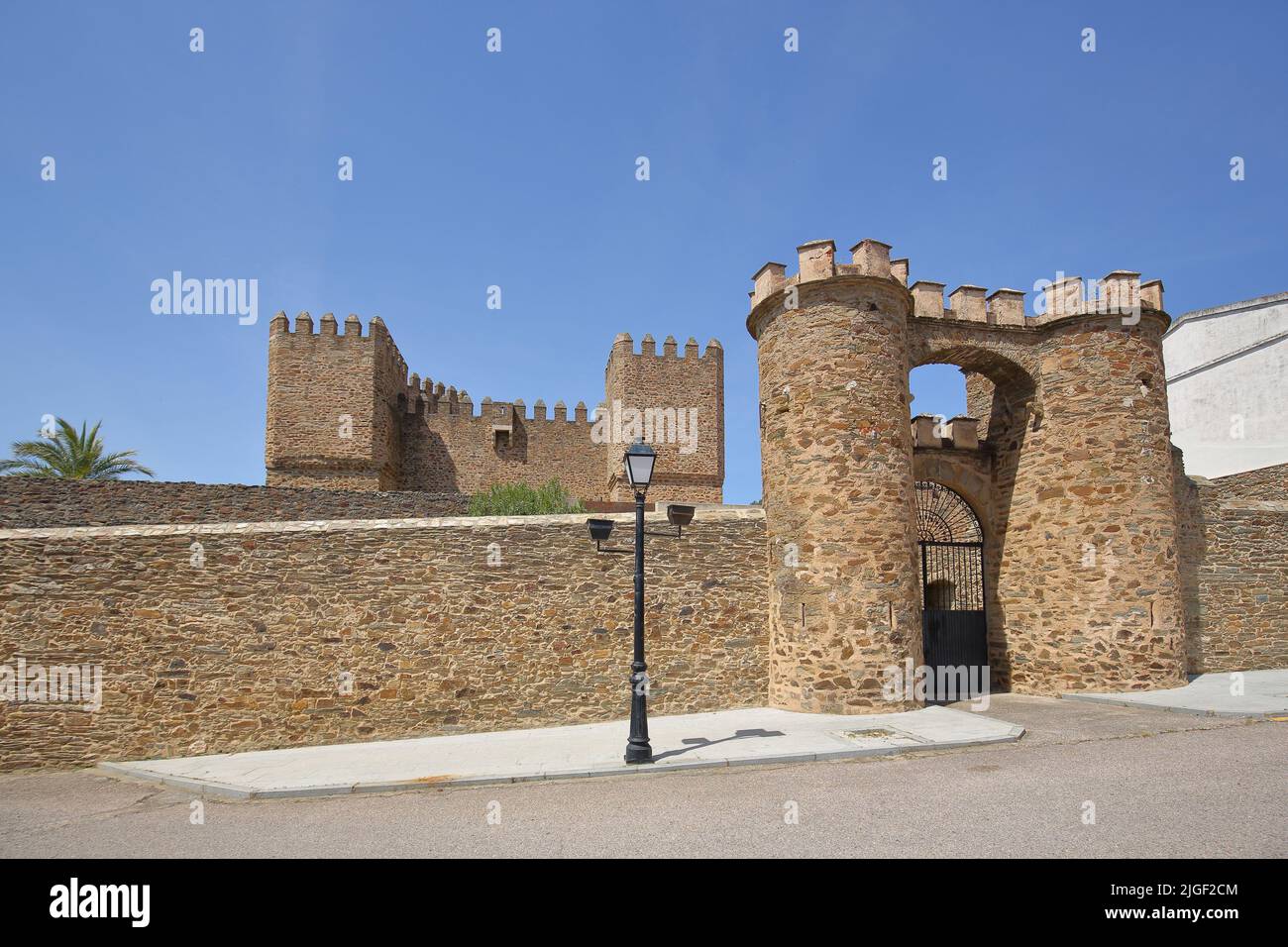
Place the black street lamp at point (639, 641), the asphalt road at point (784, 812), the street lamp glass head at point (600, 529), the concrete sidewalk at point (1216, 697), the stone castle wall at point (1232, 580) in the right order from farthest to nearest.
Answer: the stone castle wall at point (1232, 580) < the concrete sidewalk at point (1216, 697) < the street lamp glass head at point (600, 529) < the black street lamp at point (639, 641) < the asphalt road at point (784, 812)

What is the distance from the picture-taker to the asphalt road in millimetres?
5520

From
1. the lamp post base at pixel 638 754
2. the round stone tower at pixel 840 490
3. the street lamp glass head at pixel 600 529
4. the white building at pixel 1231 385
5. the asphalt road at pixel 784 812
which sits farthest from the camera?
the white building at pixel 1231 385

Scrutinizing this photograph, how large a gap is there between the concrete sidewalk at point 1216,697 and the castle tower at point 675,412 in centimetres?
1798

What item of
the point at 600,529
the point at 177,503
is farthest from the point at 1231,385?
the point at 177,503

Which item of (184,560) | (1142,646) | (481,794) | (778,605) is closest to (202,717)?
(184,560)

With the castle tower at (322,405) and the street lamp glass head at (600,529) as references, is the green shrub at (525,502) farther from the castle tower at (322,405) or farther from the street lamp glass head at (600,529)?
the street lamp glass head at (600,529)

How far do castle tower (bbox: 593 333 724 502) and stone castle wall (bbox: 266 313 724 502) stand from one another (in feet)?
0.14

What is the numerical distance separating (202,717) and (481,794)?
4.81 metres

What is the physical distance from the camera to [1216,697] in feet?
37.3

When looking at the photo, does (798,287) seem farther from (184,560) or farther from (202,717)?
(202,717)

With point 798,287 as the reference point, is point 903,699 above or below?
below

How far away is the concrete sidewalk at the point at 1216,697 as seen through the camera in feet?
33.6

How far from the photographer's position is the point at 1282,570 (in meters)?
15.0

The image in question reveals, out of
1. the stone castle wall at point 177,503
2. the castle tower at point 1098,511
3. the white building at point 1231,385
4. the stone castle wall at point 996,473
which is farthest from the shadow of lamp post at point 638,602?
the white building at point 1231,385
